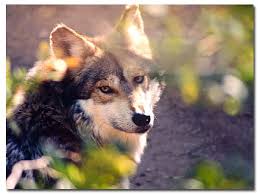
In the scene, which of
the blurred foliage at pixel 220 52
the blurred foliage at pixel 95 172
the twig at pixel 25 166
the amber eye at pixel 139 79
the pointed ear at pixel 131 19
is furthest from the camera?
the pointed ear at pixel 131 19

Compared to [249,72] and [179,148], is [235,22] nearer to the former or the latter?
[249,72]

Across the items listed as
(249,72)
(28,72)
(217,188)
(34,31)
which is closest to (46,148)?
(28,72)

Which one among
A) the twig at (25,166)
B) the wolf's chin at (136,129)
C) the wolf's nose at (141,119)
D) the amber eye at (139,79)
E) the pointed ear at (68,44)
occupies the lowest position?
the twig at (25,166)

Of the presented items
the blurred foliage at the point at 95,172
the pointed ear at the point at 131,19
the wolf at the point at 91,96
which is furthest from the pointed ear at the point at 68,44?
the blurred foliage at the point at 95,172

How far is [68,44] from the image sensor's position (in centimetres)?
254

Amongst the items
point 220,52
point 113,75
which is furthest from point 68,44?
point 220,52

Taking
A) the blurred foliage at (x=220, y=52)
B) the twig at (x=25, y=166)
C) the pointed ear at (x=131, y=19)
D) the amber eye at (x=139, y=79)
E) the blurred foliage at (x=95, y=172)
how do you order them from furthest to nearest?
the pointed ear at (x=131, y=19) < the amber eye at (x=139, y=79) < the twig at (x=25, y=166) < the blurred foliage at (x=95, y=172) < the blurred foliage at (x=220, y=52)

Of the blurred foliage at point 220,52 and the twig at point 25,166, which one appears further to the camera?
the twig at point 25,166

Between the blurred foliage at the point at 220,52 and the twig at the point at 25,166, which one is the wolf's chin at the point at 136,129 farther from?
the blurred foliage at the point at 220,52

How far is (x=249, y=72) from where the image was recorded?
0.95 metres

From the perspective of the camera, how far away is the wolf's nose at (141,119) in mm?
2510

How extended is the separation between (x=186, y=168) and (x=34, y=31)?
94 centimetres

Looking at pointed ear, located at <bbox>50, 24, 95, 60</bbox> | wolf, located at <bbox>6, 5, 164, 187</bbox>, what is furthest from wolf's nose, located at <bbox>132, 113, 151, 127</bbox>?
pointed ear, located at <bbox>50, 24, 95, 60</bbox>

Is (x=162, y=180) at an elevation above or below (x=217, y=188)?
below
